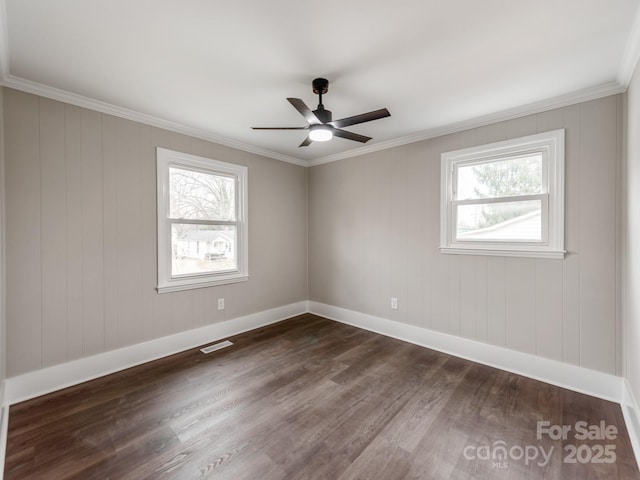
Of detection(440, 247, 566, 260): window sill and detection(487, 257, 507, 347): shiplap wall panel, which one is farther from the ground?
detection(440, 247, 566, 260): window sill

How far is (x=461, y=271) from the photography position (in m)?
3.08

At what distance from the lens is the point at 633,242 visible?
196 cm

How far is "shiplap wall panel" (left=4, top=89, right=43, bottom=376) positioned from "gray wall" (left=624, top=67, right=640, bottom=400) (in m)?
4.44

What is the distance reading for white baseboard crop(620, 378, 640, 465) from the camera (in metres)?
1.77

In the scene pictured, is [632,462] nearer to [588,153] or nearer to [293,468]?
[293,468]

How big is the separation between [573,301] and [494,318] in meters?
0.65

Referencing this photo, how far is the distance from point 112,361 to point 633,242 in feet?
14.5

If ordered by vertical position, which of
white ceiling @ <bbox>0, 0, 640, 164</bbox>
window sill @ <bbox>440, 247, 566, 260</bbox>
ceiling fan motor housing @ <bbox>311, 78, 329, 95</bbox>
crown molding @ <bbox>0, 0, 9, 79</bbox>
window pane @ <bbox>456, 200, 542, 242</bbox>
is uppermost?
white ceiling @ <bbox>0, 0, 640, 164</bbox>

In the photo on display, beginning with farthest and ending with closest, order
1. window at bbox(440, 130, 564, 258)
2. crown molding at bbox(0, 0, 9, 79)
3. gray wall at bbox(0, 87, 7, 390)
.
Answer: window at bbox(440, 130, 564, 258), gray wall at bbox(0, 87, 7, 390), crown molding at bbox(0, 0, 9, 79)

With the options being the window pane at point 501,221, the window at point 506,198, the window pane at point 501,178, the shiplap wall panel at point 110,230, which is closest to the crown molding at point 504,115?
the window at point 506,198

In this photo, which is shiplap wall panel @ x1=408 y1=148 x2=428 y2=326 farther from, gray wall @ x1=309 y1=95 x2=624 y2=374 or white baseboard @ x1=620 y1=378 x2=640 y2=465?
white baseboard @ x1=620 y1=378 x2=640 y2=465

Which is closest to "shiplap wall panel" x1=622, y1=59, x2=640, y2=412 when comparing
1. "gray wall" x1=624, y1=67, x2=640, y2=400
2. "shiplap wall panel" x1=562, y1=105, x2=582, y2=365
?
"gray wall" x1=624, y1=67, x2=640, y2=400

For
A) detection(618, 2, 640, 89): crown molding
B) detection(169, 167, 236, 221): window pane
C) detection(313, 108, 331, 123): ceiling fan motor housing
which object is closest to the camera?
detection(618, 2, 640, 89): crown molding

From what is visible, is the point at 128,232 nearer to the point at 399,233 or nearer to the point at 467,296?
the point at 399,233
